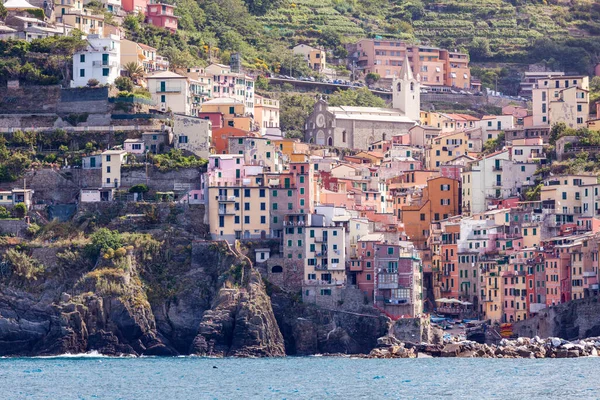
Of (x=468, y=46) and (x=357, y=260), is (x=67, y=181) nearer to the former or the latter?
(x=357, y=260)

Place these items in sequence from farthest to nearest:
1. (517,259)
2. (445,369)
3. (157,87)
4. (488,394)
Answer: (157,87) < (517,259) < (445,369) < (488,394)

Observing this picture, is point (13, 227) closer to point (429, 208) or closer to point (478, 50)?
point (429, 208)

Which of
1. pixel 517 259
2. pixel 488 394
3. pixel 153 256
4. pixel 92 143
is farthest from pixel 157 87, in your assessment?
pixel 488 394

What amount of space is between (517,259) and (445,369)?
1850cm

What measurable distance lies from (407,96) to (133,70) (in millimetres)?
29238

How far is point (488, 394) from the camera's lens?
90.5 meters

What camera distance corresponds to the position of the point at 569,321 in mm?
114000

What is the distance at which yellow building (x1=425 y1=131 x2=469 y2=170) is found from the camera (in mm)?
140625

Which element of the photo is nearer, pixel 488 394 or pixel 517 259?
pixel 488 394

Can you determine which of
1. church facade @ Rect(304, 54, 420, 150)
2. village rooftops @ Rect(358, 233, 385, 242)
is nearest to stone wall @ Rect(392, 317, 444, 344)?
village rooftops @ Rect(358, 233, 385, 242)

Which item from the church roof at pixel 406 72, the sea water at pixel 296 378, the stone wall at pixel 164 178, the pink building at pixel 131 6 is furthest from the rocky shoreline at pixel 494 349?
the pink building at pixel 131 6

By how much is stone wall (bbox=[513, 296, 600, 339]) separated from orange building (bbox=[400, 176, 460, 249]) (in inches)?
527

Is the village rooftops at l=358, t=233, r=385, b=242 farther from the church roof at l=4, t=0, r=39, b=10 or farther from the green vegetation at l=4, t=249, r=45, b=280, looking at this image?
the church roof at l=4, t=0, r=39, b=10

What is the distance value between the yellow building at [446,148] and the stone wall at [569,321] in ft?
86.6
